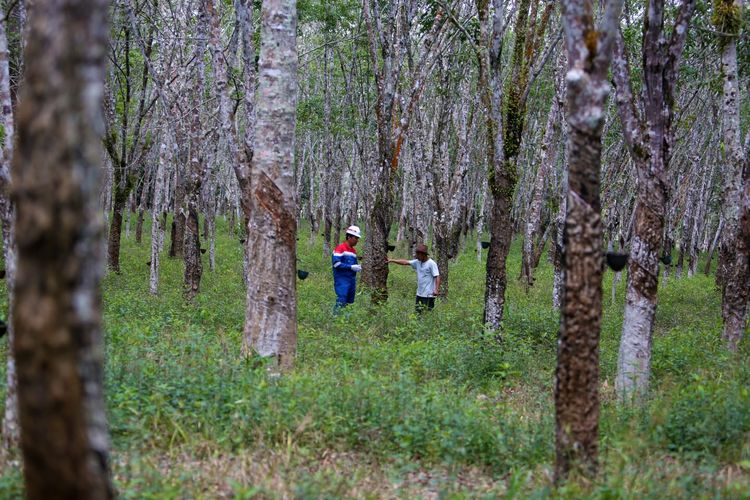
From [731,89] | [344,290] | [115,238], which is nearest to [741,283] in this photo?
[731,89]

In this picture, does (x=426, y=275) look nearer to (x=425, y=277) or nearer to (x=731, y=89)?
(x=425, y=277)

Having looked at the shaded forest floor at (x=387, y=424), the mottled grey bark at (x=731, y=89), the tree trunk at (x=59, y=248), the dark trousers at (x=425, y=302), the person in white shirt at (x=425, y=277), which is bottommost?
the shaded forest floor at (x=387, y=424)

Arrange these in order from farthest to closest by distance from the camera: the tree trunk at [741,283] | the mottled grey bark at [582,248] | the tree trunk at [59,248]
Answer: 1. the tree trunk at [741,283]
2. the mottled grey bark at [582,248]
3. the tree trunk at [59,248]

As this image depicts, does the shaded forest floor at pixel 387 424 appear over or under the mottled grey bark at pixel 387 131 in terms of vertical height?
under

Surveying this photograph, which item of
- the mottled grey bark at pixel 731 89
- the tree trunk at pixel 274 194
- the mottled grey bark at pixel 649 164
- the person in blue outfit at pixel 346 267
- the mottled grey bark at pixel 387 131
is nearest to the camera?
the tree trunk at pixel 274 194

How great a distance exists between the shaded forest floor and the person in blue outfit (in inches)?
111

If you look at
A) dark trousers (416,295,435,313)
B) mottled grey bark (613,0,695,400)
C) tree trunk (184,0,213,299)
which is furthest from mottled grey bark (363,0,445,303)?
mottled grey bark (613,0,695,400)

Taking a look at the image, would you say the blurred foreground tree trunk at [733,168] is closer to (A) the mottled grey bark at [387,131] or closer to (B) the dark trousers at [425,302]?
(B) the dark trousers at [425,302]

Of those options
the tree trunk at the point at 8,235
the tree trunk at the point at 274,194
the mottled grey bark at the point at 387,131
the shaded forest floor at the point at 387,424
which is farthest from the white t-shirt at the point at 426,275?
the tree trunk at the point at 8,235

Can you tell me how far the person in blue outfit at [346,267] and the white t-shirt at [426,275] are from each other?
114 cm

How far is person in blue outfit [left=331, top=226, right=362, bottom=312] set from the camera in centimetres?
1210

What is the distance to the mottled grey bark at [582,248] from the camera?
4.43m

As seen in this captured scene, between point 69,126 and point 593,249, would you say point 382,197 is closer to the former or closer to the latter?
point 593,249

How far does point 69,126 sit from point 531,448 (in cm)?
433
